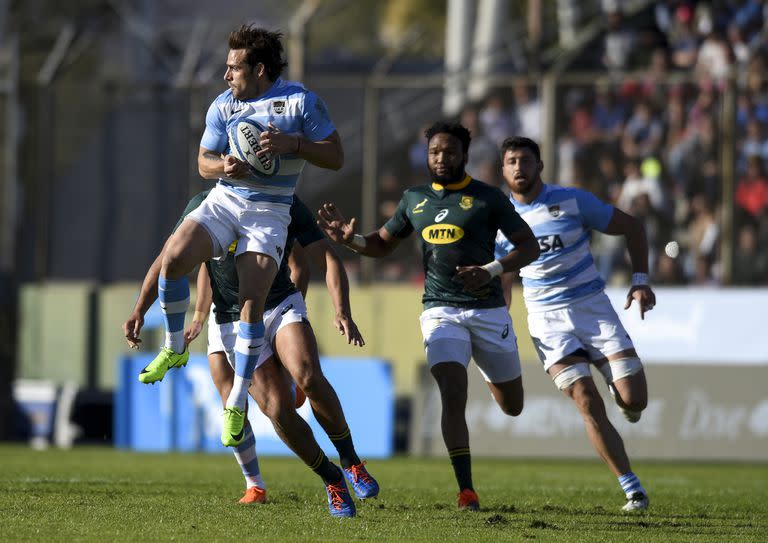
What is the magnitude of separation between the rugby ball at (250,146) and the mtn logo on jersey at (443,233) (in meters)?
1.50

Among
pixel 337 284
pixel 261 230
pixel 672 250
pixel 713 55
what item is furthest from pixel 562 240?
pixel 713 55

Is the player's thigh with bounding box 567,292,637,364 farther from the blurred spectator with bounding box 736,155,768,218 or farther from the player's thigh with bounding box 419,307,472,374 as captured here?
the blurred spectator with bounding box 736,155,768,218

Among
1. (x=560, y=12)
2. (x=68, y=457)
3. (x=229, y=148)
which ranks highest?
(x=560, y=12)

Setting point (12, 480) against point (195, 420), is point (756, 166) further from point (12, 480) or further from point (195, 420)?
point (12, 480)

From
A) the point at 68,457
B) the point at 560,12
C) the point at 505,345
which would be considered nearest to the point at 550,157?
the point at 560,12

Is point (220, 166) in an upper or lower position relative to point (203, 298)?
upper

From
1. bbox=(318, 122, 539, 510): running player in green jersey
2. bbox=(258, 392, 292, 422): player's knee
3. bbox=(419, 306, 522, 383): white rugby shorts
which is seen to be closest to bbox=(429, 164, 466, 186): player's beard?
bbox=(318, 122, 539, 510): running player in green jersey

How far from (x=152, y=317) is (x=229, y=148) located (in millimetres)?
11973

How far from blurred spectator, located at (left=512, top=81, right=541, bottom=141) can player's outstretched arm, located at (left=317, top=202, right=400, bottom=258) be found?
9.54 metres

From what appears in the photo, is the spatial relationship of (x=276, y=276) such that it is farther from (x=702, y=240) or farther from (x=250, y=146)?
(x=702, y=240)

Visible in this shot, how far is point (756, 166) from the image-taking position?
19031 mm

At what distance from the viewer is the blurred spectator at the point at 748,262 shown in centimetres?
1883

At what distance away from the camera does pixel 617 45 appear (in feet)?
70.9

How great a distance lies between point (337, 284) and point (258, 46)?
155cm
